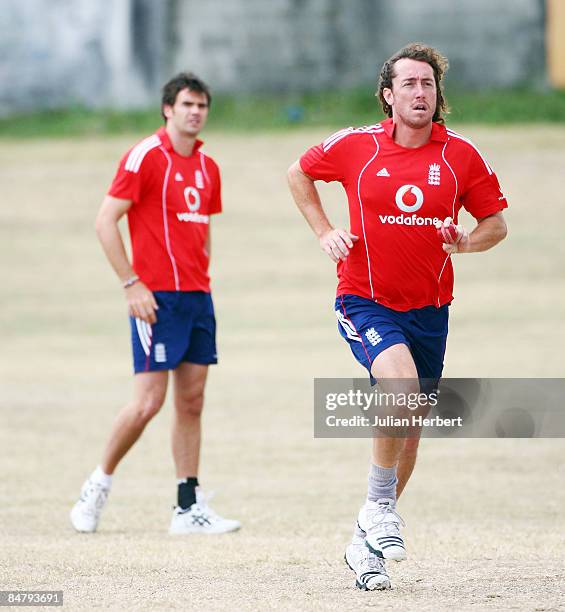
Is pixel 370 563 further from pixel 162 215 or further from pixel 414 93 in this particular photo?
pixel 162 215

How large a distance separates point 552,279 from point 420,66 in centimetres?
1761

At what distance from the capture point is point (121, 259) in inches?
332

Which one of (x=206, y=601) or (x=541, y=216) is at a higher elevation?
(x=206, y=601)

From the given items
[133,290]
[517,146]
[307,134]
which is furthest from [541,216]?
[133,290]

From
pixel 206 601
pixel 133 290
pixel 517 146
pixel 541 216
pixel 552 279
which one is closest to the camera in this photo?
pixel 206 601

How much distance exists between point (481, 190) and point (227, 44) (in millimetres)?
29634

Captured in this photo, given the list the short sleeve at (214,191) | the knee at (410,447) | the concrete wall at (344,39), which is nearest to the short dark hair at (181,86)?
the short sleeve at (214,191)

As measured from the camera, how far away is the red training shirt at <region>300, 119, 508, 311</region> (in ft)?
21.0

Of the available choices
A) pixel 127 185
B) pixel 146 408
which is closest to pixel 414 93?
pixel 127 185

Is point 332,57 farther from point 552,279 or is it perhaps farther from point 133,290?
point 133,290

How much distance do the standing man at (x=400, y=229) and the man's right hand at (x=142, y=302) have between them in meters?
2.04

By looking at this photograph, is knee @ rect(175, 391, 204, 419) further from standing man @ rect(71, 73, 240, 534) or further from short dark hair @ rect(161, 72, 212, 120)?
short dark hair @ rect(161, 72, 212, 120)

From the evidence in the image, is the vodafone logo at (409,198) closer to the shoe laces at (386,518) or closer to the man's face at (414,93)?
the man's face at (414,93)

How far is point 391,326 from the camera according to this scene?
6410 mm
